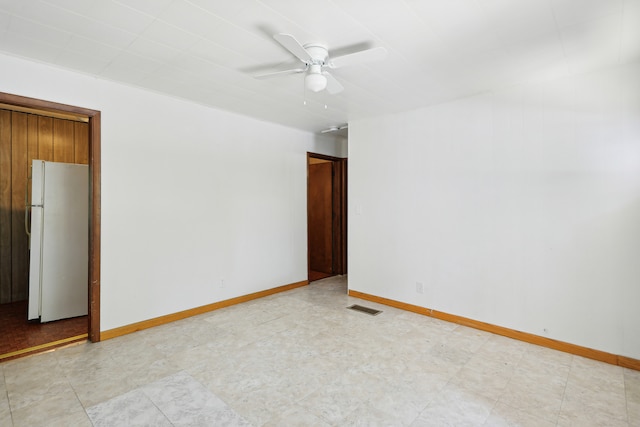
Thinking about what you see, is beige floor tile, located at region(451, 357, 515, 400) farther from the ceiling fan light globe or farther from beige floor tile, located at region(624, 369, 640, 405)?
the ceiling fan light globe

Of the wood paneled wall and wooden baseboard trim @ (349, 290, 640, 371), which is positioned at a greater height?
the wood paneled wall

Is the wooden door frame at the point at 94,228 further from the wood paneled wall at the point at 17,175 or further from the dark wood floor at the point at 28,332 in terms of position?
the wood paneled wall at the point at 17,175

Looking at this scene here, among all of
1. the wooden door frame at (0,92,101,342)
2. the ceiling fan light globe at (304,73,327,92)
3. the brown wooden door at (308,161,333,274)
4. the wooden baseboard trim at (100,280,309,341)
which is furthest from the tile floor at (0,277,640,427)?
the brown wooden door at (308,161,333,274)

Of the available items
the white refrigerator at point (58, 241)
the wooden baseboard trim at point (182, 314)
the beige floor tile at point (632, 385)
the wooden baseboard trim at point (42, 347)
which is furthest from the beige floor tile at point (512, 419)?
the white refrigerator at point (58, 241)

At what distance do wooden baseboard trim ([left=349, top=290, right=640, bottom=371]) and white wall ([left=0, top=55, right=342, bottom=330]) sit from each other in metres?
1.92

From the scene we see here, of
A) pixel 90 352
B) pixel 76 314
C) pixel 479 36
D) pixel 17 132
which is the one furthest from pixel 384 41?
pixel 17 132

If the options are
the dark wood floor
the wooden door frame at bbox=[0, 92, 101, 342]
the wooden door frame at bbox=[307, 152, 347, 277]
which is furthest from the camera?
the wooden door frame at bbox=[307, 152, 347, 277]

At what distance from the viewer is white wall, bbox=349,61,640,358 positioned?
2.59m

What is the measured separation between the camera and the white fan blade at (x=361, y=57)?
2051 millimetres

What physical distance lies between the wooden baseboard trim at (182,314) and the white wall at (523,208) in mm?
1554

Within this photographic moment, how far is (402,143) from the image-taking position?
13.0 ft

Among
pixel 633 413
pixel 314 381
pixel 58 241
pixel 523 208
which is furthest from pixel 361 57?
pixel 58 241

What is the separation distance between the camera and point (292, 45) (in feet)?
6.53

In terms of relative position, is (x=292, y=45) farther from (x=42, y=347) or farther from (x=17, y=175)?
(x=17, y=175)
